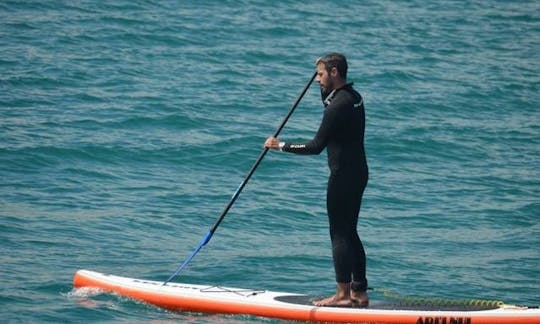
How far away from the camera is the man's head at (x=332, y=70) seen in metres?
8.22

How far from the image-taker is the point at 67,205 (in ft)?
40.2

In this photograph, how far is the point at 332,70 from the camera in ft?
27.0

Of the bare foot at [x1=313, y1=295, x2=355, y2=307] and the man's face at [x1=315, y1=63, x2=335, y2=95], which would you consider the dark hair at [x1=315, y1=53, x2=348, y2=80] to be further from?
the bare foot at [x1=313, y1=295, x2=355, y2=307]

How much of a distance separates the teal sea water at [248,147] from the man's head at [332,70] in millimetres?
1749

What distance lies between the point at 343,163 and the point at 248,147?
24.1 ft

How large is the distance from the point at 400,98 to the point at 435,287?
847 centimetres

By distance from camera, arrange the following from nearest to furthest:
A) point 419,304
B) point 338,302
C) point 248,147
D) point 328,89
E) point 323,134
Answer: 1. point 323,134
2. point 328,89
3. point 338,302
4. point 419,304
5. point 248,147

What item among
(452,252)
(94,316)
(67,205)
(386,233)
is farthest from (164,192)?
(94,316)

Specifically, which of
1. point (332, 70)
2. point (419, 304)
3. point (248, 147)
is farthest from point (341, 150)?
point (248, 147)

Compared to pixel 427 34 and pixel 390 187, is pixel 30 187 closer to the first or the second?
pixel 390 187

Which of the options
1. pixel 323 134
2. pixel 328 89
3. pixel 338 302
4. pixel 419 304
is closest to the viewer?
pixel 323 134

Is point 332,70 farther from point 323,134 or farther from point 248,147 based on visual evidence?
point 248,147

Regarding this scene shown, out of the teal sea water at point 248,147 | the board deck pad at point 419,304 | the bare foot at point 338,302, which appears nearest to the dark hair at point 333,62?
the bare foot at point 338,302

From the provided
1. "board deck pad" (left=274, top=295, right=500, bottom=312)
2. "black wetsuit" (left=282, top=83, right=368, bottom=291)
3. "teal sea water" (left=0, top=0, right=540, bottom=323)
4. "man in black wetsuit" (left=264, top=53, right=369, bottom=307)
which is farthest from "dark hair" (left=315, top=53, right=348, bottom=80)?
"teal sea water" (left=0, top=0, right=540, bottom=323)
